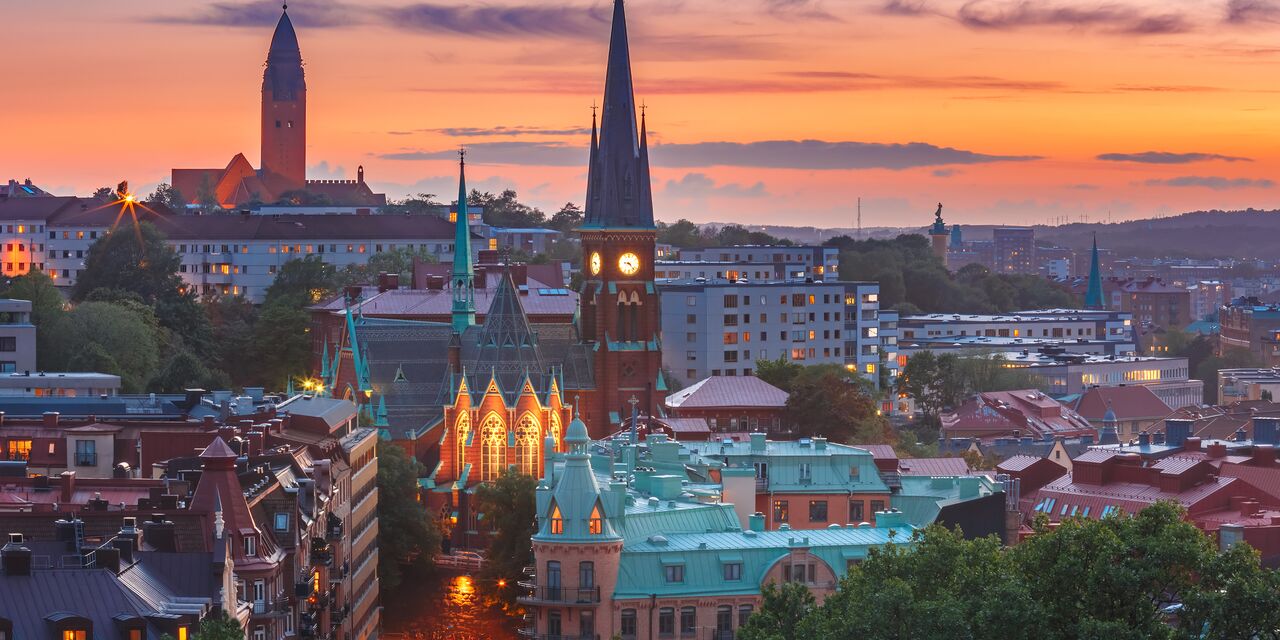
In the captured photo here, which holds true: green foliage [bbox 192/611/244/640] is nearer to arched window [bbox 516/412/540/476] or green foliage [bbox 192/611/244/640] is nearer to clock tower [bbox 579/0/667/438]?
arched window [bbox 516/412/540/476]

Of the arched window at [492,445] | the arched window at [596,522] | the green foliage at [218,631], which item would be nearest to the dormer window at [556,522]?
the arched window at [596,522]

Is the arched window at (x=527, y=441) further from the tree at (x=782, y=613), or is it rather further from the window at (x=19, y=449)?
the tree at (x=782, y=613)

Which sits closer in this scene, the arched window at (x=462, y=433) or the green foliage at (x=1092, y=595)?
the green foliage at (x=1092, y=595)

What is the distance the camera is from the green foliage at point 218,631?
7250 cm

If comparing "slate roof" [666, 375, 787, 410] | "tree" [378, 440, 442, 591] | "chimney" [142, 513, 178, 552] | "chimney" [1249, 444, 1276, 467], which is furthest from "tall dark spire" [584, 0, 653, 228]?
"chimney" [142, 513, 178, 552]

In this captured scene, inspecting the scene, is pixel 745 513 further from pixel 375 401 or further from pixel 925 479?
pixel 375 401

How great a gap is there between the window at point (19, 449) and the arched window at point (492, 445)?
54275 mm

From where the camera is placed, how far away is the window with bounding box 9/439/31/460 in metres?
121

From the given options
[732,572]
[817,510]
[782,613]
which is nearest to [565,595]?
[732,572]

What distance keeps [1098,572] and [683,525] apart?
103ft

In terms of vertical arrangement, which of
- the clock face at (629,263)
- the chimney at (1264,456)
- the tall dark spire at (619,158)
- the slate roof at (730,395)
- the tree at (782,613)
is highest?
the tall dark spire at (619,158)

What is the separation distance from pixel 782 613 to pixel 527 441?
9030cm

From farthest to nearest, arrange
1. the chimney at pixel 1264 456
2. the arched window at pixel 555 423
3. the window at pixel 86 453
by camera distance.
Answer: the arched window at pixel 555 423, the chimney at pixel 1264 456, the window at pixel 86 453

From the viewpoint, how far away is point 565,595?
100312 millimetres
